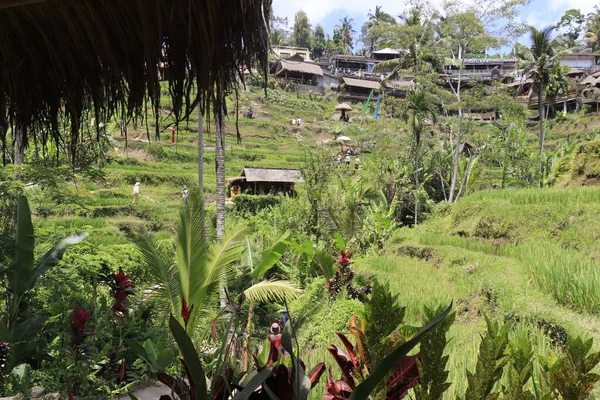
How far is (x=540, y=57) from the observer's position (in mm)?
20094

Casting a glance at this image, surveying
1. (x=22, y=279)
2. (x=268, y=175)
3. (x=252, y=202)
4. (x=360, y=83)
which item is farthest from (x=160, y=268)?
(x=360, y=83)

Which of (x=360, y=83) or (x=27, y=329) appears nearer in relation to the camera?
(x=27, y=329)

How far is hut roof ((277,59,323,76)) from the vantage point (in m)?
42.3

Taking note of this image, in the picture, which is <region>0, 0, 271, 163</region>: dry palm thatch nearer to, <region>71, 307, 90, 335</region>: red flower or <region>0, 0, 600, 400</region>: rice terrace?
<region>0, 0, 600, 400</region>: rice terrace

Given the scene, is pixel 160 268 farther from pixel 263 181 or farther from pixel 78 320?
pixel 263 181

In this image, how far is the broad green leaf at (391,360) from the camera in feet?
3.43

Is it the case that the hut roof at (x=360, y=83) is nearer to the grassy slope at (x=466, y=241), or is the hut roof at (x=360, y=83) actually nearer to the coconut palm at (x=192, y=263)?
the grassy slope at (x=466, y=241)

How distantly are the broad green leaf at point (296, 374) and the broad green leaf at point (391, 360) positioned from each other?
16 cm

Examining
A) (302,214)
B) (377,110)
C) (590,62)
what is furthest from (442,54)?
(590,62)

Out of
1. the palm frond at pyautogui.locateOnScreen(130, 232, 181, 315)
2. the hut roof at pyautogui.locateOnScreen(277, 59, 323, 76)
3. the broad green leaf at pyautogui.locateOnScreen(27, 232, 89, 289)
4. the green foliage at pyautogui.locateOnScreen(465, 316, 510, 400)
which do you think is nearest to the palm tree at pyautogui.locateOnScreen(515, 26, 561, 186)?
the palm frond at pyautogui.locateOnScreen(130, 232, 181, 315)

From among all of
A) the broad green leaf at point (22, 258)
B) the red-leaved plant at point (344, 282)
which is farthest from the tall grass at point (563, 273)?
the broad green leaf at point (22, 258)

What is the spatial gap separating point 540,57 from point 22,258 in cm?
2074

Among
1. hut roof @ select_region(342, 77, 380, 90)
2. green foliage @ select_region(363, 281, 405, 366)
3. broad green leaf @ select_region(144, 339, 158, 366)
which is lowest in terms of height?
broad green leaf @ select_region(144, 339, 158, 366)

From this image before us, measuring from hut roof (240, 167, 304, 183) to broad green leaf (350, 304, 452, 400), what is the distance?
64.2 feet
